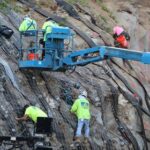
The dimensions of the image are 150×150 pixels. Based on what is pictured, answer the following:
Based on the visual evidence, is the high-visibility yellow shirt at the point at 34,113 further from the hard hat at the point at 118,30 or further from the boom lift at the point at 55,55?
the hard hat at the point at 118,30

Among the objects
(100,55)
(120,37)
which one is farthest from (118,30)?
(100,55)

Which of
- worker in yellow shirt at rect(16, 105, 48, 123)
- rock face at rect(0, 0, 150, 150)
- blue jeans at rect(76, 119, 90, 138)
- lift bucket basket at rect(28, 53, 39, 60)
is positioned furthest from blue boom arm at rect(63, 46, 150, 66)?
worker in yellow shirt at rect(16, 105, 48, 123)

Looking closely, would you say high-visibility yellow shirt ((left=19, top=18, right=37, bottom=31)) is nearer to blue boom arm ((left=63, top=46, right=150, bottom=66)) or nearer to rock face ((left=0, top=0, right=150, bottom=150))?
rock face ((left=0, top=0, right=150, bottom=150))

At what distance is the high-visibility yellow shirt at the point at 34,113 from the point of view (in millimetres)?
18614

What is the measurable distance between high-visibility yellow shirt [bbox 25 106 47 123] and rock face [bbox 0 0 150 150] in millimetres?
414

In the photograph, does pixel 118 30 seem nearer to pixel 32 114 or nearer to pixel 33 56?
pixel 33 56

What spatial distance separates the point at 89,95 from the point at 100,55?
2.73 m

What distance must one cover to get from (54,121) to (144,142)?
4196mm

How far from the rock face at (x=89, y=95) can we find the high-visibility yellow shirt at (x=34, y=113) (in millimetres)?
414

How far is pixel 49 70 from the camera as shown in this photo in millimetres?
21172

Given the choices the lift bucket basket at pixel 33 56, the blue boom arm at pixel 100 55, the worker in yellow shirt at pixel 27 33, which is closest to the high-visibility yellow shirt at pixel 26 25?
the worker in yellow shirt at pixel 27 33

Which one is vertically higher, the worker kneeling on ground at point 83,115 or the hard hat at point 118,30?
the hard hat at point 118,30

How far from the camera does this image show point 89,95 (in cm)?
2198

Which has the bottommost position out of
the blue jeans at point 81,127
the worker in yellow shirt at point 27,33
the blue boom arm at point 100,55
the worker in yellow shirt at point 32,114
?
the blue jeans at point 81,127
